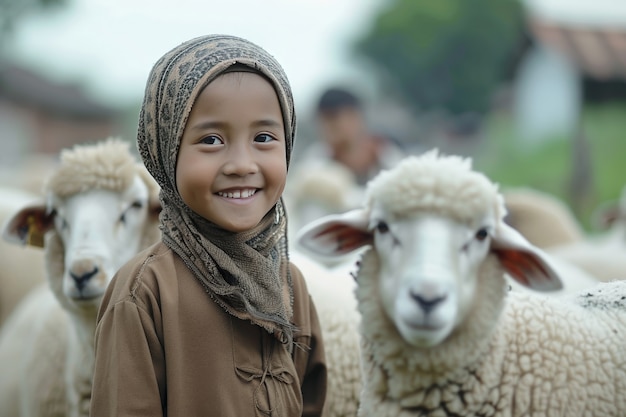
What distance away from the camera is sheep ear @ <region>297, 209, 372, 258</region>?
2482 millimetres

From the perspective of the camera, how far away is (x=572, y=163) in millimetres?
17172

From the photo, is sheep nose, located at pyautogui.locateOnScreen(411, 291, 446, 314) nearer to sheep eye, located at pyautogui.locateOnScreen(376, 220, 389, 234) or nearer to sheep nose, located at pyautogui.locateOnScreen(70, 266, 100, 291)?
sheep eye, located at pyautogui.locateOnScreen(376, 220, 389, 234)

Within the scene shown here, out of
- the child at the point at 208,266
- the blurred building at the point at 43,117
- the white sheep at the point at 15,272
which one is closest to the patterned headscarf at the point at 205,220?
the child at the point at 208,266

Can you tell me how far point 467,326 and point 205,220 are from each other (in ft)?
2.53

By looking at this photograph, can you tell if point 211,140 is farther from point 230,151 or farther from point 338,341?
point 338,341

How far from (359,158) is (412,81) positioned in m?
39.8

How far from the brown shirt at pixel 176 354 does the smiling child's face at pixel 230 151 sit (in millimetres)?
190

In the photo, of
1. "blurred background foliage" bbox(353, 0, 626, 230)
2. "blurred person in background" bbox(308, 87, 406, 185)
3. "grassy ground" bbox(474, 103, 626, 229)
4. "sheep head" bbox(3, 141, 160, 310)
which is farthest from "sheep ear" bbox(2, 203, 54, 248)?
"blurred background foliage" bbox(353, 0, 626, 230)

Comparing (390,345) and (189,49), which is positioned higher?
(189,49)

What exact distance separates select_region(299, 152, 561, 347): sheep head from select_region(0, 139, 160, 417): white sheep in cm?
89

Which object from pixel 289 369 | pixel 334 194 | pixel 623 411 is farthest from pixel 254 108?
pixel 334 194

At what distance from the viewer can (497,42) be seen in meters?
45.6

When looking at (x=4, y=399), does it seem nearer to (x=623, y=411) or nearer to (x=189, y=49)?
(x=189, y=49)

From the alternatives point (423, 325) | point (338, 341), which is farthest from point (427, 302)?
point (338, 341)
